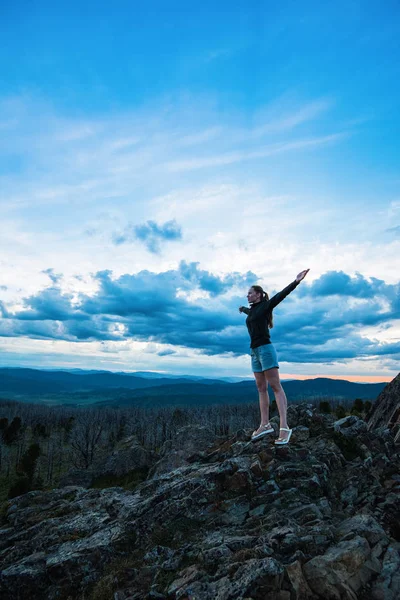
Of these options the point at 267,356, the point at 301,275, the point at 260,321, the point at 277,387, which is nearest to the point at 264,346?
the point at 267,356

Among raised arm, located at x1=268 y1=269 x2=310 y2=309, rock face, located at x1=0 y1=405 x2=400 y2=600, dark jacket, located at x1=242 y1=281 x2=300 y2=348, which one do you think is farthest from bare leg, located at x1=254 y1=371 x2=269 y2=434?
raised arm, located at x1=268 y1=269 x2=310 y2=309

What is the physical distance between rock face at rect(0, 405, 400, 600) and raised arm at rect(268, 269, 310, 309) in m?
5.01

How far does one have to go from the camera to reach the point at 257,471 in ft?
35.7

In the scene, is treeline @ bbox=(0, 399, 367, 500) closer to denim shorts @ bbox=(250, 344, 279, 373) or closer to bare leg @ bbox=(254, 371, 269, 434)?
bare leg @ bbox=(254, 371, 269, 434)

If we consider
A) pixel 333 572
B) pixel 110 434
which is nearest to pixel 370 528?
pixel 333 572

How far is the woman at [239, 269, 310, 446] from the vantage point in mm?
11453

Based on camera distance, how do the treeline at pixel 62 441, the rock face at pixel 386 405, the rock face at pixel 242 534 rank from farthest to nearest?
the treeline at pixel 62 441 → the rock face at pixel 386 405 → the rock face at pixel 242 534

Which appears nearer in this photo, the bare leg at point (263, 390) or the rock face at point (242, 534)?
the rock face at point (242, 534)

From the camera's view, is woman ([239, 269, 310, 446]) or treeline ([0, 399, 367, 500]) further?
treeline ([0, 399, 367, 500])

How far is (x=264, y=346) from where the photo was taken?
1162cm

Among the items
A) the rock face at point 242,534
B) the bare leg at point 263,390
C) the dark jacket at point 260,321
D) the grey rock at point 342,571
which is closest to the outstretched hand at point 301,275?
the dark jacket at point 260,321

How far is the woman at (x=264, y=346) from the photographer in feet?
37.6

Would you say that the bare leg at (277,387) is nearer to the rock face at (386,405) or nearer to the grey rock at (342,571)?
the grey rock at (342,571)

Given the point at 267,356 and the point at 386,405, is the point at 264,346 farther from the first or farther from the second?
Result: the point at 386,405
